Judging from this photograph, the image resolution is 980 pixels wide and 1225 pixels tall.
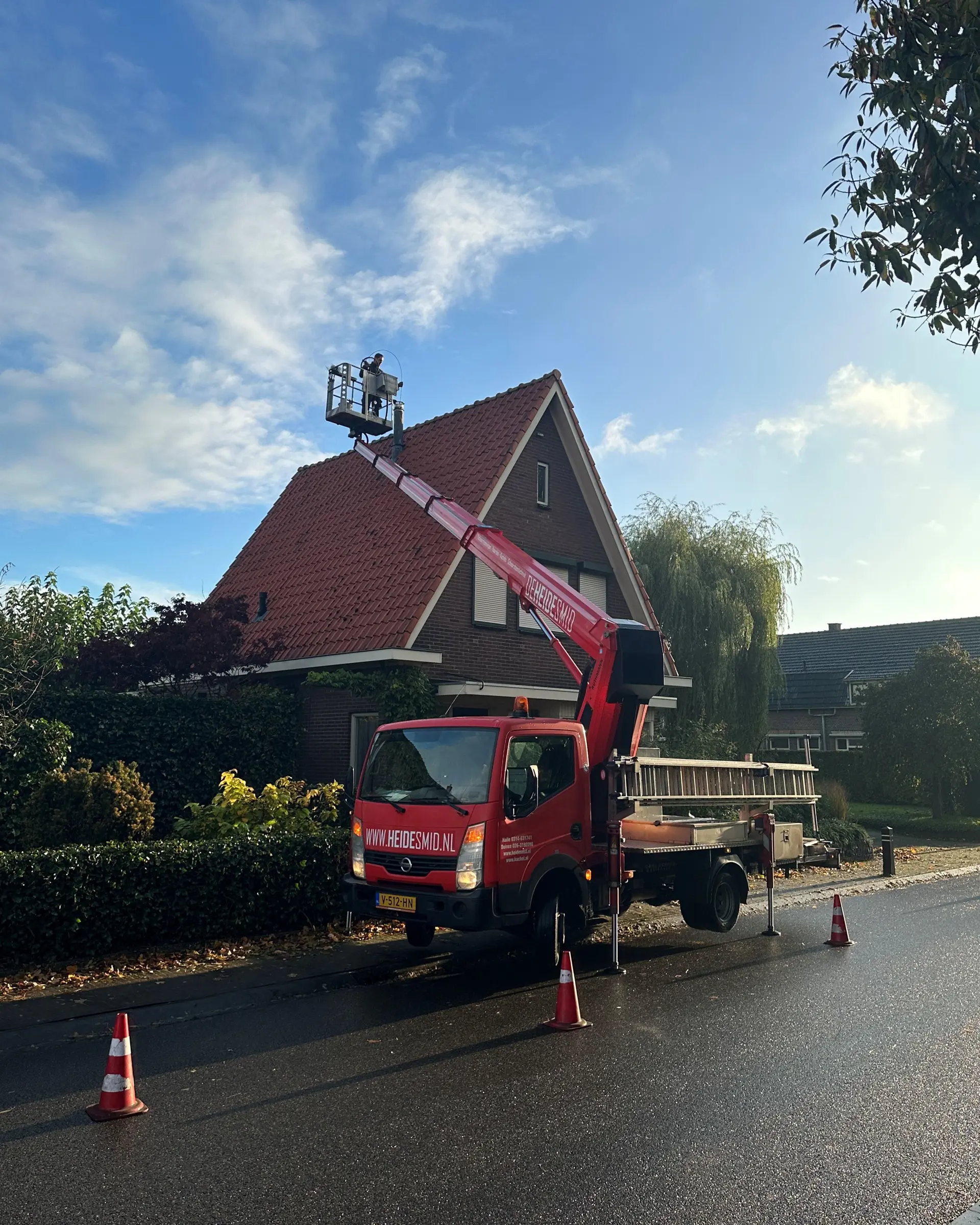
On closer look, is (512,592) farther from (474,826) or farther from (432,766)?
(474,826)

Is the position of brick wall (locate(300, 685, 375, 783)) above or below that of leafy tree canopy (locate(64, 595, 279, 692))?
below

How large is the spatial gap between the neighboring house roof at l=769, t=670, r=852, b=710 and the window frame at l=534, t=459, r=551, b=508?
23.7 meters

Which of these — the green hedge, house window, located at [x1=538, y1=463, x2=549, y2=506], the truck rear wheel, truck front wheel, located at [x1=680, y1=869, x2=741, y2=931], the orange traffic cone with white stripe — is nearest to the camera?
the orange traffic cone with white stripe

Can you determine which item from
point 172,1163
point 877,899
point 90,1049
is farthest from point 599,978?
point 877,899

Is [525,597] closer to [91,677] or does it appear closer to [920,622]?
[91,677]

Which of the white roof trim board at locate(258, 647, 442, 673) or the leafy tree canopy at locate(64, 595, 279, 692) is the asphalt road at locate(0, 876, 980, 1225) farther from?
the leafy tree canopy at locate(64, 595, 279, 692)

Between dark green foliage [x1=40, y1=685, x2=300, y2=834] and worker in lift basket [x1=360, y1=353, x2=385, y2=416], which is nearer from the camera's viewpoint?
dark green foliage [x1=40, y1=685, x2=300, y2=834]

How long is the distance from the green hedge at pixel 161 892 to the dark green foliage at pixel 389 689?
4.83 metres

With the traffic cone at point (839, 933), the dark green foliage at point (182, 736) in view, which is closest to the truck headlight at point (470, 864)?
the traffic cone at point (839, 933)

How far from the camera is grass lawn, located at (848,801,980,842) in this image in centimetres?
2458

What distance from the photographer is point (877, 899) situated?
14453 millimetres

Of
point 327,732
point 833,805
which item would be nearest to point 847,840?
point 833,805

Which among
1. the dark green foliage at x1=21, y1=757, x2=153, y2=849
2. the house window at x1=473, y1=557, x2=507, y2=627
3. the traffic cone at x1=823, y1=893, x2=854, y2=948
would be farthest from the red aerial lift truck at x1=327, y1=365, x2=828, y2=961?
the house window at x1=473, y1=557, x2=507, y2=627

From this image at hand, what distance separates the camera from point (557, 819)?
945cm
